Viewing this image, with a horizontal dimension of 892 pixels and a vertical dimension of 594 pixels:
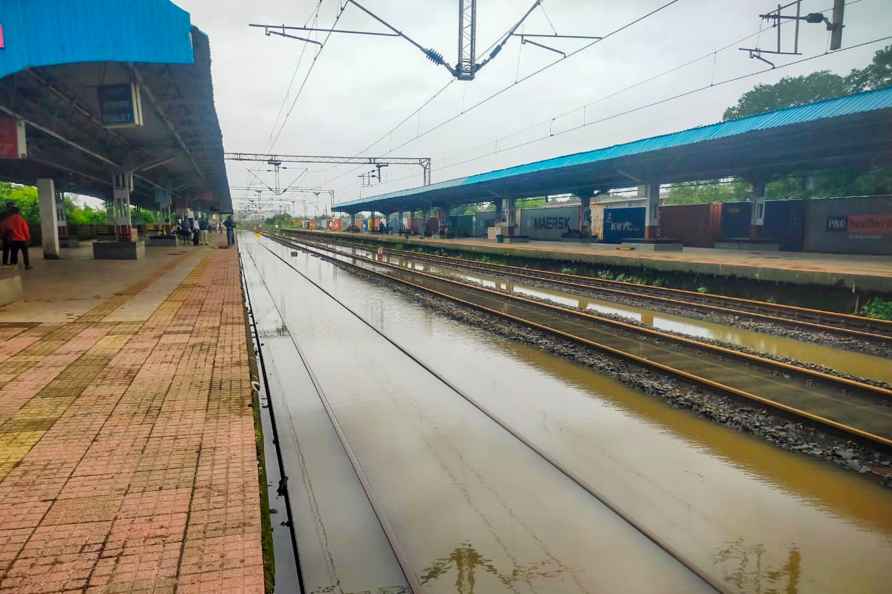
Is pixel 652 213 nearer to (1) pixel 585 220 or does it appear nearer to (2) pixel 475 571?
(1) pixel 585 220

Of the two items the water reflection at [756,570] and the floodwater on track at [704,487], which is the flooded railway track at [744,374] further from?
the water reflection at [756,570]

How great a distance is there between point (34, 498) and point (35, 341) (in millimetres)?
5073

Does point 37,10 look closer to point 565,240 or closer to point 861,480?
point 861,480

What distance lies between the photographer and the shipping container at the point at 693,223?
29.7 m

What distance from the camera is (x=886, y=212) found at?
69.4 ft

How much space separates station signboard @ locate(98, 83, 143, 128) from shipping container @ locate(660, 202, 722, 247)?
86.1ft

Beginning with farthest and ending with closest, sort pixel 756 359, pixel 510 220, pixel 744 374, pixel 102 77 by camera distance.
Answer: pixel 510 220, pixel 102 77, pixel 756 359, pixel 744 374

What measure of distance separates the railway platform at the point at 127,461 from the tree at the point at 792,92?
191ft

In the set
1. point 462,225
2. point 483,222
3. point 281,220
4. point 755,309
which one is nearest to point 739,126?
point 755,309

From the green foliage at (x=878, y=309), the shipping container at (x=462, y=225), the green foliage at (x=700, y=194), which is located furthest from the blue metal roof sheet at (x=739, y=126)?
the green foliage at (x=700, y=194)

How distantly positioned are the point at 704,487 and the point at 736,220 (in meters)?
28.7

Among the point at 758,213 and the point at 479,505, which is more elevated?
the point at 758,213

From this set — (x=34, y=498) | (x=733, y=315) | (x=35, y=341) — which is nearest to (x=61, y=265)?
(x=35, y=341)

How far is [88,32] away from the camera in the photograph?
30.7ft
